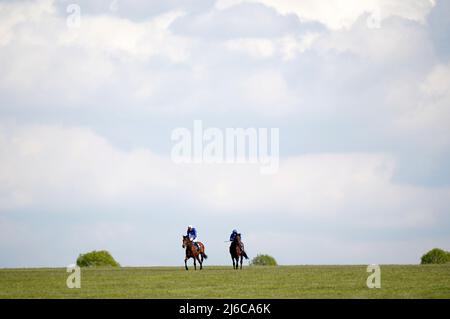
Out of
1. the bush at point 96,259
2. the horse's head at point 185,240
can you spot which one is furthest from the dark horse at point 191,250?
the bush at point 96,259

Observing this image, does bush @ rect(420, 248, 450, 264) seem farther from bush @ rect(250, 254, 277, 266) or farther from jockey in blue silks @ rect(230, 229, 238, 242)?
jockey in blue silks @ rect(230, 229, 238, 242)

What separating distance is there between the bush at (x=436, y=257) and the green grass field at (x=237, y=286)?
69.8 feet

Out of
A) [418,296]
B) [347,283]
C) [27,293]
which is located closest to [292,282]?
[347,283]

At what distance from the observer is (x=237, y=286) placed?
3578 centimetres

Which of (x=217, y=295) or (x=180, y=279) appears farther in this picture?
(x=180, y=279)

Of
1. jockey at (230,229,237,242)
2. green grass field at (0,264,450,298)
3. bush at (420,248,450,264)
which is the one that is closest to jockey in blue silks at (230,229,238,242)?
jockey at (230,229,237,242)

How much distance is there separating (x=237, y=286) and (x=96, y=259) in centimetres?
3619

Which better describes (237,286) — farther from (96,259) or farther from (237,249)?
(96,259)

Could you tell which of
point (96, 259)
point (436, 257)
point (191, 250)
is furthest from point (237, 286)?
point (96, 259)
